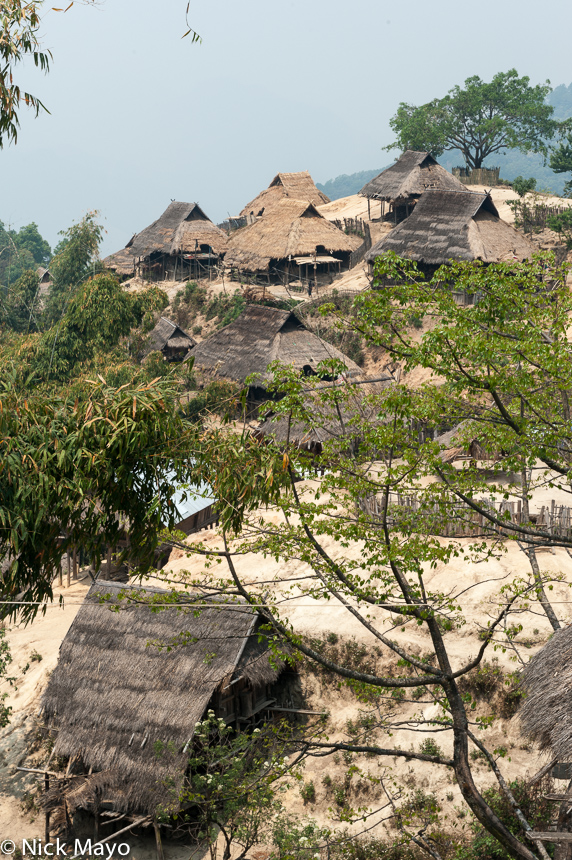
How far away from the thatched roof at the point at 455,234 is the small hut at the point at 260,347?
5859 mm

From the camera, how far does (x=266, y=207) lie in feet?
163

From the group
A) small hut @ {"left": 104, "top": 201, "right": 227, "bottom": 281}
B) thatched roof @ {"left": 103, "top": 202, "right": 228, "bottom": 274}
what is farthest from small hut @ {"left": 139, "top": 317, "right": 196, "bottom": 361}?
thatched roof @ {"left": 103, "top": 202, "right": 228, "bottom": 274}

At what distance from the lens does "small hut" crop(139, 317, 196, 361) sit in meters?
34.3

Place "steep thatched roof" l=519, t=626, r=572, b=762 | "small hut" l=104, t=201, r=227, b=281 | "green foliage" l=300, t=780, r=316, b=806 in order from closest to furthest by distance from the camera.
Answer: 1. "steep thatched roof" l=519, t=626, r=572, b=762
2. "green foliage" l=300, t=780, r=316, b=806
3. "small hut" l=104, t=201, r=227, b=281

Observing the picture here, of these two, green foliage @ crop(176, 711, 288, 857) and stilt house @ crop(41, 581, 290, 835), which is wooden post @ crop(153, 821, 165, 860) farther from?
green foliage @ crop(176, 711, 288, 857)

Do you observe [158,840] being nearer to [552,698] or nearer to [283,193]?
[552,698]

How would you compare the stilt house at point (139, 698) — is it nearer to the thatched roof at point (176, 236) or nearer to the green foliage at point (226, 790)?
the green foliage at point (226, 790)

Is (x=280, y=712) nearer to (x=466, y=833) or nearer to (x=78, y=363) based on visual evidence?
(x=466, y=833)

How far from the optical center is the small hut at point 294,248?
128 feet

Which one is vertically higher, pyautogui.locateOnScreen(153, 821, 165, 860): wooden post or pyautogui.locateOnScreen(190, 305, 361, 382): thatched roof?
pyautogui.locateOnScreen(190, 305, 361, 382): thatched roof

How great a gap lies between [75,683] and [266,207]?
41.8 meters

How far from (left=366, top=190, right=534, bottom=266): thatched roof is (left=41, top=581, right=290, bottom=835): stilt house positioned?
70.6ft

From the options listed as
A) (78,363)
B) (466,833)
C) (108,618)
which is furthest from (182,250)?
(466,833)

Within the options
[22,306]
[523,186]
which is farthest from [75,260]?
[523,186]
